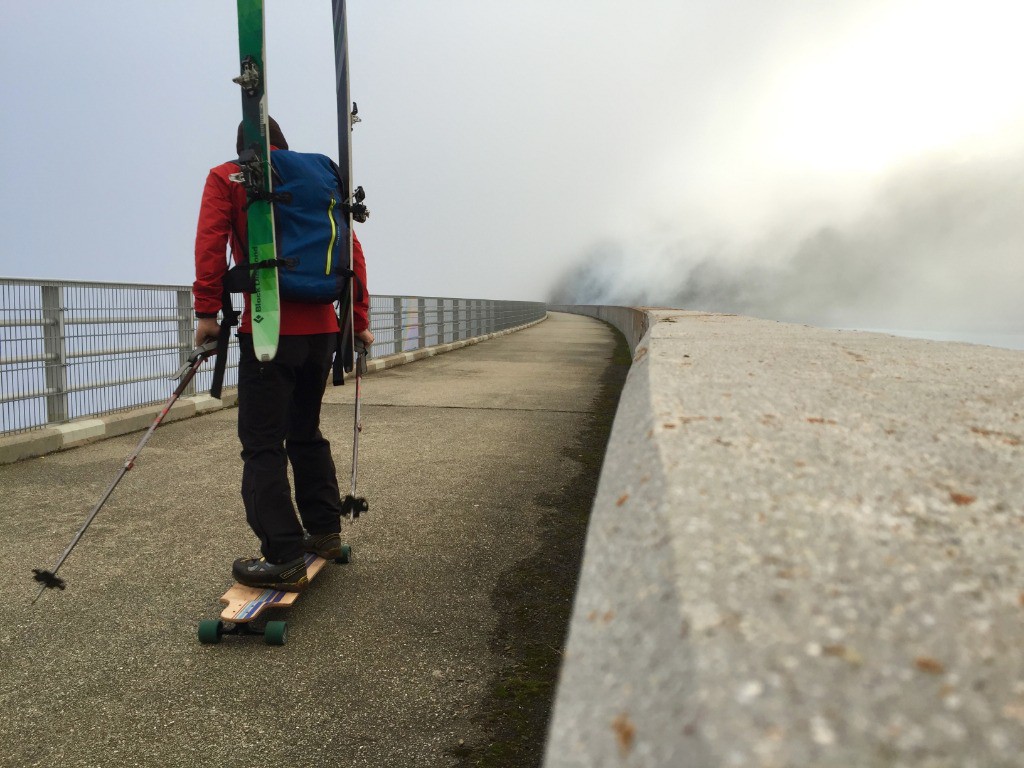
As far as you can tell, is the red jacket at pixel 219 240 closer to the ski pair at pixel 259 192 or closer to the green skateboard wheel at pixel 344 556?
the ski pair at pixel 259 192

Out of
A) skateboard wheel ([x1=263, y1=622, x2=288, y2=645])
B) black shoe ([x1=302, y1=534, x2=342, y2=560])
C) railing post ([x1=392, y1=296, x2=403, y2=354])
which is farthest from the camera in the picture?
railing post ([x1=392, y1=296, x2=403, y2=354])

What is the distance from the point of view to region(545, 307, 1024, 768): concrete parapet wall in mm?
719

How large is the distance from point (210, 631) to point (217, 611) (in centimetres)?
32

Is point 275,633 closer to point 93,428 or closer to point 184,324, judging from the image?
point 93,428

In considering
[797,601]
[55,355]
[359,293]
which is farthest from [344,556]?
[55,355]

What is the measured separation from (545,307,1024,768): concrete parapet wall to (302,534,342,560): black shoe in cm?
231

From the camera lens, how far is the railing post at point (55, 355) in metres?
6.50

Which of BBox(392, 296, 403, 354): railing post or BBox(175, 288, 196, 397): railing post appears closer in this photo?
BBox(175, 288, 196, 397): railing post

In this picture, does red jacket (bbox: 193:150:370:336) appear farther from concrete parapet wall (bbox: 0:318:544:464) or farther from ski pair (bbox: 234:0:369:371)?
concrete parapet wall (bbox: 0:318:544:464)

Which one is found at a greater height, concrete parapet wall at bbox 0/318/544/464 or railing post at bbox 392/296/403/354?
railing post at bbox 392/296/403/354

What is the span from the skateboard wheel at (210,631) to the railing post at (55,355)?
4.54m

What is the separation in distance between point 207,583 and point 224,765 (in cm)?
143

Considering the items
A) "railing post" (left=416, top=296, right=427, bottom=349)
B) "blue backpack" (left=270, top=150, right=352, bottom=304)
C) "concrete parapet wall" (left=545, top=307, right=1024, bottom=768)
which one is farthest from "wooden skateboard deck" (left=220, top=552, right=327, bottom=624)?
"railing post" (left=416, top=296, right=427, bottom=349)

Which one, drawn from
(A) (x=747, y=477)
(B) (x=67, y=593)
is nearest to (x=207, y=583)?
(B) (x=67, y=593)
